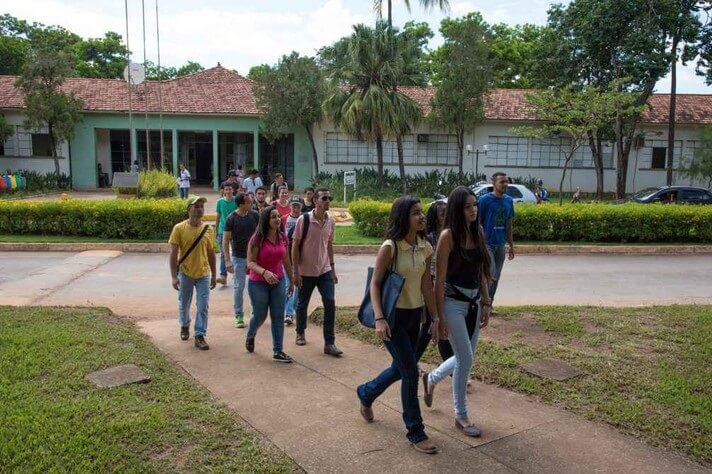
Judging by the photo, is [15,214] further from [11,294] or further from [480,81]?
[480,81]

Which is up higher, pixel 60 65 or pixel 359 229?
pixel 60 65

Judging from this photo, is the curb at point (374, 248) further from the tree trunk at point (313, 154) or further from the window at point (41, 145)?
the window at point (41, 145)

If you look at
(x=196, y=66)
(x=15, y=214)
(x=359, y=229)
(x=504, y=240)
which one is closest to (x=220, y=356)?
(x=504, y=240)

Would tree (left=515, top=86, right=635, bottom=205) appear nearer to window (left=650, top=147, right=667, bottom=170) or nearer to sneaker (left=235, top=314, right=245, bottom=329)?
window (left=650, top=147, right=667, bottom=170)

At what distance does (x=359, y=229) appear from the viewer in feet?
50.1

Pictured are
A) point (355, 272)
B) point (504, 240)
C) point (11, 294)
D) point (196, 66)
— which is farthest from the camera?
point (196, 66)

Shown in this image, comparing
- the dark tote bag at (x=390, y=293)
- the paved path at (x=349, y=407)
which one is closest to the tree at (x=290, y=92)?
the paved path at (x=349, y=407)

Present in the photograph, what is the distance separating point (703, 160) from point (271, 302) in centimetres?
2647

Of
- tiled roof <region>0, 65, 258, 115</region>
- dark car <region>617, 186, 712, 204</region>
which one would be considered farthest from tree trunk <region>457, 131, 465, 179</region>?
tiled roof <region>0, 65, 258, 115</region>

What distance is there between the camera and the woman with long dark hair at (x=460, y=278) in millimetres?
4113

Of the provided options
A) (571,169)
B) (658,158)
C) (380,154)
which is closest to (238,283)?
(380,154)

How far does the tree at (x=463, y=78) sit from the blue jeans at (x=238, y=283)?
2069cm

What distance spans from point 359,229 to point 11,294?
27.6 ft

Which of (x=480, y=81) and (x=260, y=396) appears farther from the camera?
(x=480, y=81)
